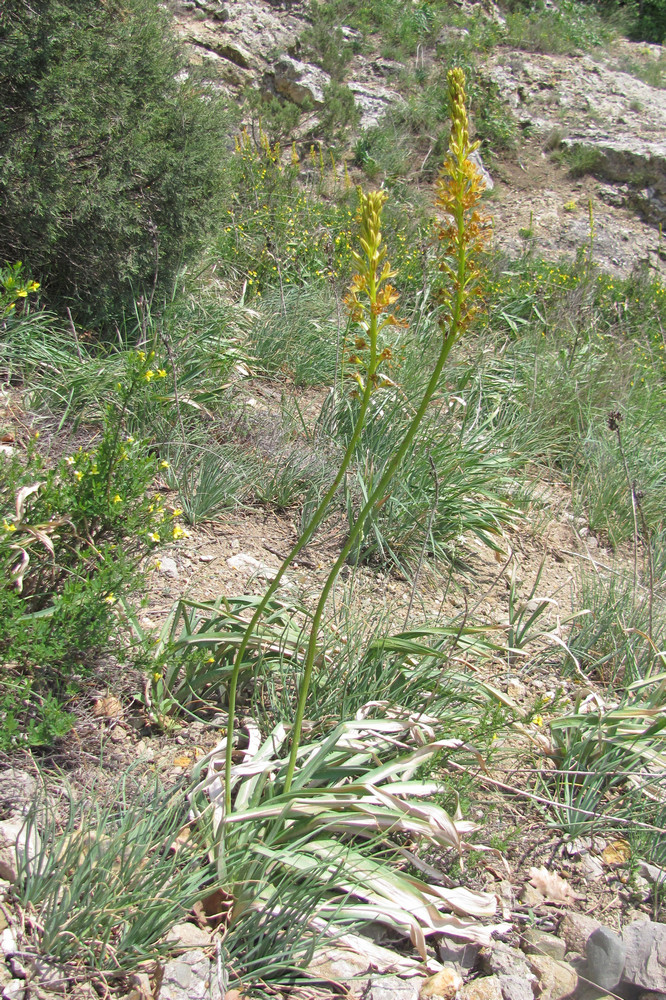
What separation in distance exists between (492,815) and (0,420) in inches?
107

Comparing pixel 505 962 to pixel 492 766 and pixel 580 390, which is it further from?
pixel 580 390

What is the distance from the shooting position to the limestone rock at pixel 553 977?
200 centimetres

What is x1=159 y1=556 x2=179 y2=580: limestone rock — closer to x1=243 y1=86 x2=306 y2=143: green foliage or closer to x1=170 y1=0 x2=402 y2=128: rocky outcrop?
x1=243 y1=86 x2=306 y2=143: green foliage

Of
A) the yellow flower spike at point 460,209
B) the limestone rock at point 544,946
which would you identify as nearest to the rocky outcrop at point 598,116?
the yellow flower spike at point 460,209

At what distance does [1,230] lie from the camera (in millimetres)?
3693

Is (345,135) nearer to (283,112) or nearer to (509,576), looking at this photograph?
(283,112)

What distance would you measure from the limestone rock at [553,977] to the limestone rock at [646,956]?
14cm

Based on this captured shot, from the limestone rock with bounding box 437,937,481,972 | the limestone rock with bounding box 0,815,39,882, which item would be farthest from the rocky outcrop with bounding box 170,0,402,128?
the limestone rock with bounding box 437,937,481,972

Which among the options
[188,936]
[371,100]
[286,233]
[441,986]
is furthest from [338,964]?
[371,100]

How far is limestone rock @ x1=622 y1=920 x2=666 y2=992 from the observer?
1.96 meters

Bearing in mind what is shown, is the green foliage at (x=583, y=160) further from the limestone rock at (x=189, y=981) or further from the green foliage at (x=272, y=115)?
the limestone rock at (x=189, y=981)

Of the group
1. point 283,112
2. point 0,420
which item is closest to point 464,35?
point 283,112

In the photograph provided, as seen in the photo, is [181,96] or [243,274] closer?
[181,96]

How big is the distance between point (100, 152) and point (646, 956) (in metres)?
4.23
